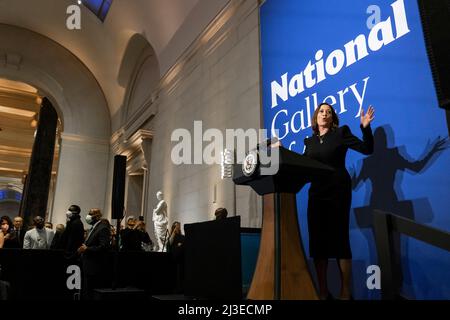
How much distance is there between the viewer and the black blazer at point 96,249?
5191 millimetres

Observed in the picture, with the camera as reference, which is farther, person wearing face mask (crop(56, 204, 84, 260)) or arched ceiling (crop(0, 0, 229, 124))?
arched ceiling (crop(0, 0, 229, 124))

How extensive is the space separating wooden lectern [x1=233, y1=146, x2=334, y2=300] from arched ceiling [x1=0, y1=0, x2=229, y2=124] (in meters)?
6.53

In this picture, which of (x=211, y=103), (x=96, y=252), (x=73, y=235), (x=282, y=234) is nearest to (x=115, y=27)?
(x=211, y=103)

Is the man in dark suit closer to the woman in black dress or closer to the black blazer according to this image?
the black blazer

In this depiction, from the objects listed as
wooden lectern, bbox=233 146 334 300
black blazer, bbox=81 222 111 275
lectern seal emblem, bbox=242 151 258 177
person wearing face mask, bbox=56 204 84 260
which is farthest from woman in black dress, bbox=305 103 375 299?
person wearing face mask, bbox=56 204 84 260

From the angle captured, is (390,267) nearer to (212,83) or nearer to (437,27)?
(437,27)

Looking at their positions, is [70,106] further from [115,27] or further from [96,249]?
[96,249]

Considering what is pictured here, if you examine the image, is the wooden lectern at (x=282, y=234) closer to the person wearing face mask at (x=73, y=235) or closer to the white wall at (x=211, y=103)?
the white wall at (x=211, y=103)

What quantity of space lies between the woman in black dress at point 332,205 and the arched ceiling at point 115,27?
5.94m

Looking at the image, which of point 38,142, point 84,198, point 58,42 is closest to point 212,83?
point 84,198

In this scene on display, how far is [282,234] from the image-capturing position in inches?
80.4

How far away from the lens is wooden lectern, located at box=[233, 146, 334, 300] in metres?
1.96

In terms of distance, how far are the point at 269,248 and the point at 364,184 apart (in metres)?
2.20
